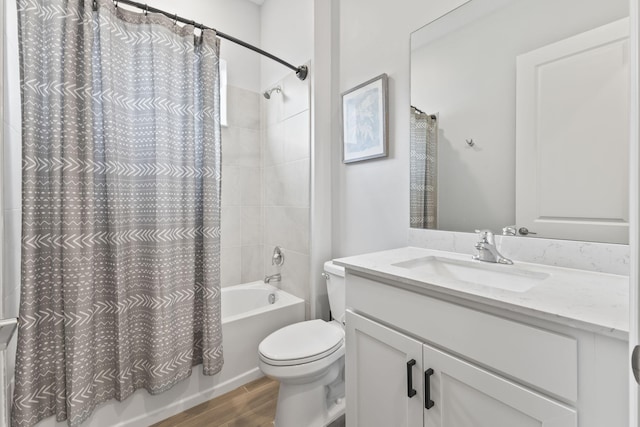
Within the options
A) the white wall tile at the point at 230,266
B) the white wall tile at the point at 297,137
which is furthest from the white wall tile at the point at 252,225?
the white wall tile at the point at 297,137

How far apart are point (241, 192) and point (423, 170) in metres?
1.53

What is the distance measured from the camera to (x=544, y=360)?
0.64 metres

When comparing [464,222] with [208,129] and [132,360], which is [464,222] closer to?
[208,129]

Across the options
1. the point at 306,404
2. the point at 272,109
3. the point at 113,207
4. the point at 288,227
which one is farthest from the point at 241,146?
the point at 306,404

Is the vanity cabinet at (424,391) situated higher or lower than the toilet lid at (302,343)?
higher

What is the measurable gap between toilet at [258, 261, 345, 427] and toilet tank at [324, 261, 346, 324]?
105 millimetres

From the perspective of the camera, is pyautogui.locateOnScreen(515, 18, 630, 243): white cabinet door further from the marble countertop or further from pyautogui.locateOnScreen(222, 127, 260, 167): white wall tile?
pyautogui.locateOnScreen(222, 127, 260, 167): white wall tile

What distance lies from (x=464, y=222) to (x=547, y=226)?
0.31m

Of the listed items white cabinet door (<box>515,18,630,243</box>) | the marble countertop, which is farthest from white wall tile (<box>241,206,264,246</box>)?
white cabinet door (<box>515,18,630,243</box>)

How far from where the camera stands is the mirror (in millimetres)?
926

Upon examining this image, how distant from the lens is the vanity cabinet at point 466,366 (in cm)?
59

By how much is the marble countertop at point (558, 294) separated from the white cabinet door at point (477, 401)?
0.61ft

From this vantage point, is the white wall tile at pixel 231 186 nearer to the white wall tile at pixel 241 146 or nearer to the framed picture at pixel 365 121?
the white wall tile at pixel 241 146

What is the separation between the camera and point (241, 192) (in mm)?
2426
